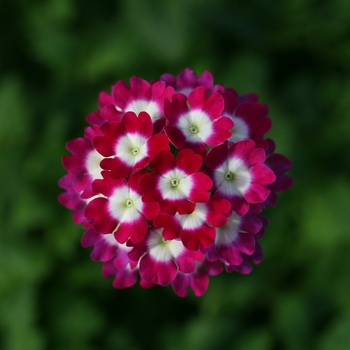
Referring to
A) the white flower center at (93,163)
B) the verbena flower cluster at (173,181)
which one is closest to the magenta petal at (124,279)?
the verbena flower cluster at (173,181)

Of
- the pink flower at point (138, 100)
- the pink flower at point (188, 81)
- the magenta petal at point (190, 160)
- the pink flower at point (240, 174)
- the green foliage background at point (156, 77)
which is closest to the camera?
the magenta petal at point (190, 160)

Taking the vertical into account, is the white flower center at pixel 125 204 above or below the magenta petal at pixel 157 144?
below

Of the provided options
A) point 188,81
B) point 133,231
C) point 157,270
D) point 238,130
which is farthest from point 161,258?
point 188,81

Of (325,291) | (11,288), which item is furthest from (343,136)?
(11,288)

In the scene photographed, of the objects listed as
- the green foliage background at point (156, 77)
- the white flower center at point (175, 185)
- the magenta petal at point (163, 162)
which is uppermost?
the magenta petal at point (163, 162)

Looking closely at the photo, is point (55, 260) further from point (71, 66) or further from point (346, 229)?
point (346, 229)

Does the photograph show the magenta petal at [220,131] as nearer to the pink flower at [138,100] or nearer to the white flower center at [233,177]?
the white flower center at [233,177]
